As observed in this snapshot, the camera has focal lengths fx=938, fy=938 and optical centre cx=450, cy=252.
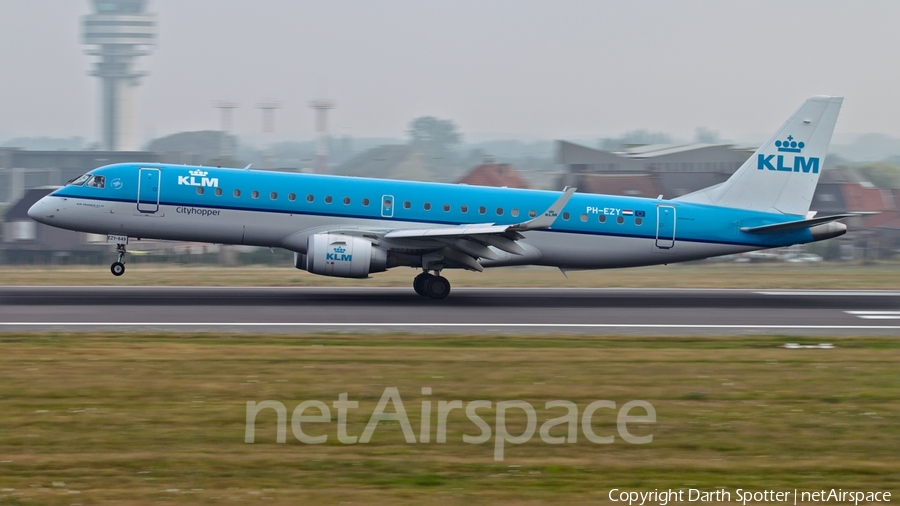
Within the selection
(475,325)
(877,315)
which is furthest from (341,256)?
(877,315)

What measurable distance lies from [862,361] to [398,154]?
89.0 metres

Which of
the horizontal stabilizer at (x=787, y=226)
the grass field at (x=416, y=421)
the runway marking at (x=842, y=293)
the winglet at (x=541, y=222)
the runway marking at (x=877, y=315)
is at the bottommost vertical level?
the grass field at (x=416, y=421)

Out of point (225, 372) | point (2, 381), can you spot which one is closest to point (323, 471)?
point (225, 372)

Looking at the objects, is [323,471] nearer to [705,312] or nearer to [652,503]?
[652,503]

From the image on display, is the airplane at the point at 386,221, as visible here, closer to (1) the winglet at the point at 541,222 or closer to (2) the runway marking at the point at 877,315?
(1) the winglet at the point at 541,222

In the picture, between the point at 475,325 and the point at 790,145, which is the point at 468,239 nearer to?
the point at 475,325

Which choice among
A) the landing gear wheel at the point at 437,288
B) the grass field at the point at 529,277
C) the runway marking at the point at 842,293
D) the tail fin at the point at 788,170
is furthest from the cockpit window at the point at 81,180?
the runway marking at the point at 842,293

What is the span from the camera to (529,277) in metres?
32.8

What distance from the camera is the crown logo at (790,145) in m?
27.7

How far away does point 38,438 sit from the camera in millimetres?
9594

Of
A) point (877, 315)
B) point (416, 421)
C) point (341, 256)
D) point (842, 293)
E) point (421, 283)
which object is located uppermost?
point (341, 256)

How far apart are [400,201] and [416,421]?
49.4 ft

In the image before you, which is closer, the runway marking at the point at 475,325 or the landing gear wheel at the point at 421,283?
the runway marking at the point at 475,325

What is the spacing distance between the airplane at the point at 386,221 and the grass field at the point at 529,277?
198 inches
